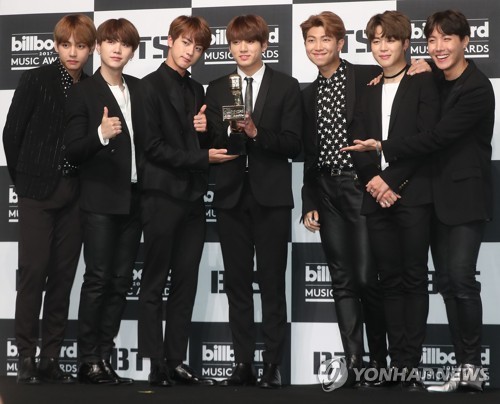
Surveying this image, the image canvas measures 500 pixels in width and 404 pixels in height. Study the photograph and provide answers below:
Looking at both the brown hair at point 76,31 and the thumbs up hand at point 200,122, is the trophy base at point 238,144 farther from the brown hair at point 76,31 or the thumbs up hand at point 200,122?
the brown hair at point 76,31

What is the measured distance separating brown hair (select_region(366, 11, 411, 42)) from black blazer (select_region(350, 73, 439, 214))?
20cm

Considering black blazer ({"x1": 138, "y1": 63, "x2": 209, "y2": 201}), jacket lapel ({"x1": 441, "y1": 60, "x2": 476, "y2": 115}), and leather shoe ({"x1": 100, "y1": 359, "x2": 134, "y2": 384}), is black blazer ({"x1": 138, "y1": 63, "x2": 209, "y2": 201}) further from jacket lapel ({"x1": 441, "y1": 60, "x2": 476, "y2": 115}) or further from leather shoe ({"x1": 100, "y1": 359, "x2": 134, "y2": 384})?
jacket lapel ({"x1": 441, "y1": 60, "x2": 476, "y2": 115})

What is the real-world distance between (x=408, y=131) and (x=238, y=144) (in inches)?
31.2

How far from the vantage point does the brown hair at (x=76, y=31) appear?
397 cm

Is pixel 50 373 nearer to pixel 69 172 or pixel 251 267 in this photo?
pixel 69 172

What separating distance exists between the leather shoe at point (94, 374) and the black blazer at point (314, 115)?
1254 mm

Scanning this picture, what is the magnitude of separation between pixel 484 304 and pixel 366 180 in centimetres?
104

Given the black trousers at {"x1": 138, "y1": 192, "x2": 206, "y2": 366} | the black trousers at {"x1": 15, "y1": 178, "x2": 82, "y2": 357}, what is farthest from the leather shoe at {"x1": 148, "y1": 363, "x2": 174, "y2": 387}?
the black trousers at {"x1": 15, "y1": 178, "x2": 82, "y2": 357}

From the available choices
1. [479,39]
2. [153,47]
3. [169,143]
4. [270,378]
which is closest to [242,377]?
[270,378]

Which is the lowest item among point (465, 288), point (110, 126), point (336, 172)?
point (465, 288)

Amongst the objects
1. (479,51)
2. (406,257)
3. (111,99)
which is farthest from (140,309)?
(479,51)

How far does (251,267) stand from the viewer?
388 centimetres

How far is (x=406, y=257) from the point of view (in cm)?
360

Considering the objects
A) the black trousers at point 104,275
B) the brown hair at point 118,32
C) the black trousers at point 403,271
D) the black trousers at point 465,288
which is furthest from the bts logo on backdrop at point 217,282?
the brown hair at point 118,32
